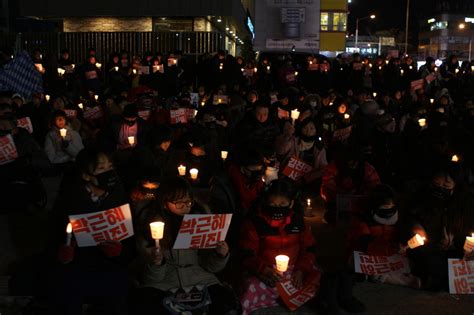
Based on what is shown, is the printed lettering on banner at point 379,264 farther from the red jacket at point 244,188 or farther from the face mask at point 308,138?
the face mask at point 308,138

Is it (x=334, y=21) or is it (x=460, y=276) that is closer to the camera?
(x=460, y=276)

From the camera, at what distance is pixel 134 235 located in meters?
4.55

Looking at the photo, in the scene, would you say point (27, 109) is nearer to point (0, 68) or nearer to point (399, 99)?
point (0, 68)

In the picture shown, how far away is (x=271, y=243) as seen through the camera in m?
4.77

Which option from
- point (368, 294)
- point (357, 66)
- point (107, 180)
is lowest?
point (368, 294)

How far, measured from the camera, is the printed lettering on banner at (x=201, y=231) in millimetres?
4211

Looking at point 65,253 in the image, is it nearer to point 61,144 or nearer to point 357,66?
point 61,144

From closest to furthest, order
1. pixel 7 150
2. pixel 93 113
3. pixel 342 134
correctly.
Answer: pixel 7 150
pixel 342 134
pixel 93 113

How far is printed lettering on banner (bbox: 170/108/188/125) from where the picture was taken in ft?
32.1

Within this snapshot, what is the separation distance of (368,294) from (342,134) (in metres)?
4.39

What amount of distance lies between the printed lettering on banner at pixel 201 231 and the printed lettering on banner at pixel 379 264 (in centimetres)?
136

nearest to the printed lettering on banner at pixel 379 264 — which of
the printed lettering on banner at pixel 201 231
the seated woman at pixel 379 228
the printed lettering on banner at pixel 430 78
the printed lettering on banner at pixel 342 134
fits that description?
the seated woman at pixel 379 228

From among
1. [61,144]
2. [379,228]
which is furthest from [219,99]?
[379,228]

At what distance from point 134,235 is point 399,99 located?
33.6 feet
